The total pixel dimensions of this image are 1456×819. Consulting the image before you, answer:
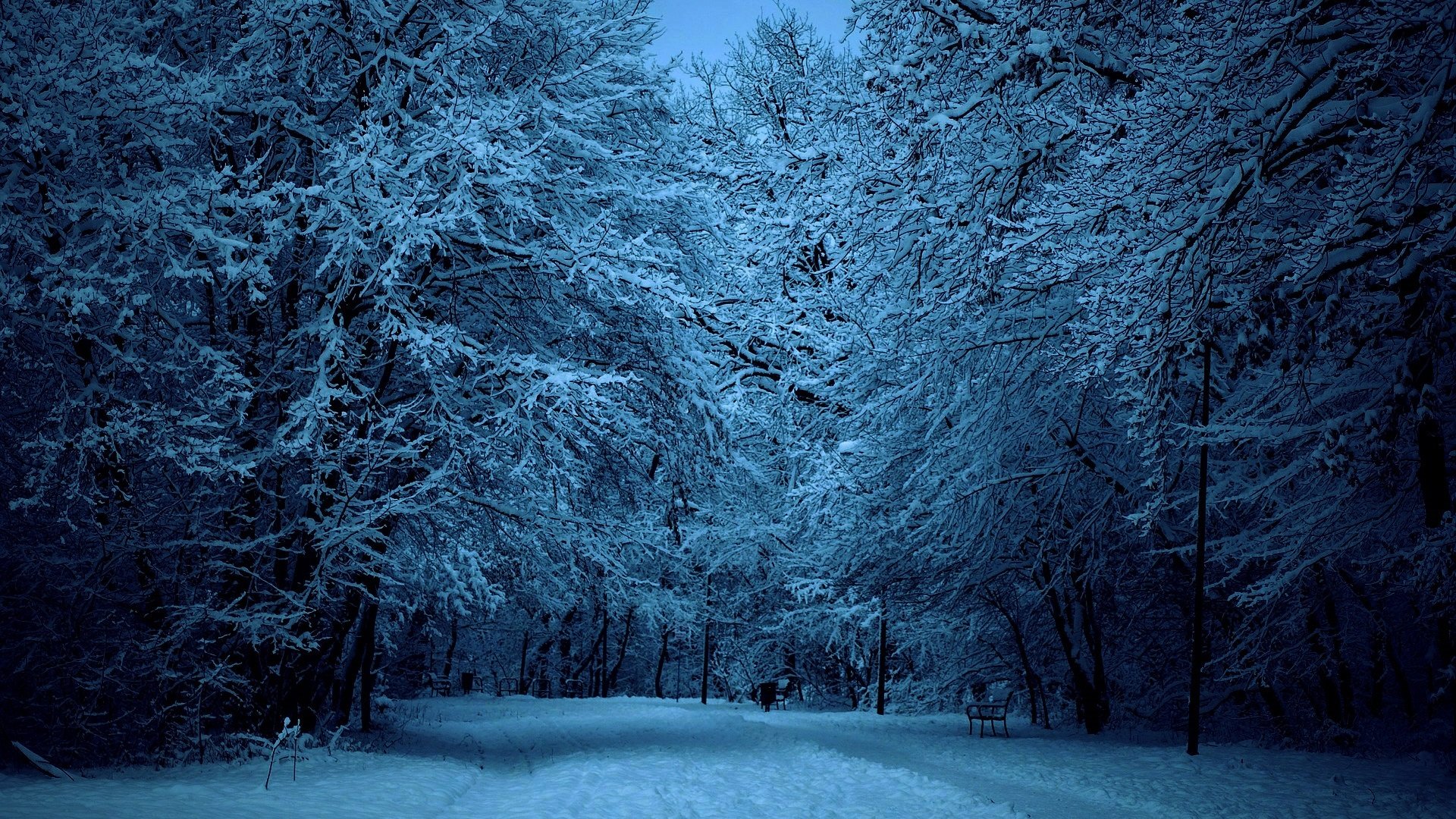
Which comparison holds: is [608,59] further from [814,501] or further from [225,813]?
[225,813]

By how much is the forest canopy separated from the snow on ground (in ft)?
4.76

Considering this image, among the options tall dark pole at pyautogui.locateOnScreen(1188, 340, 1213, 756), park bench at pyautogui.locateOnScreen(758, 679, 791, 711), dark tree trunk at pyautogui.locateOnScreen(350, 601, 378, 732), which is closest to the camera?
tall dark pole at pyautogui.locateOnScreen(1188, 340, 1213, 756)

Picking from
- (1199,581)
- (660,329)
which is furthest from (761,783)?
(1199,581)

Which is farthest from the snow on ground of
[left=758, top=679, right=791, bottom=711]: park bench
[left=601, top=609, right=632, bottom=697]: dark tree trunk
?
[left=601, top=609, right=632, bottom=697]: dark tree trunk

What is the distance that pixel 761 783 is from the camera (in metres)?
10.4

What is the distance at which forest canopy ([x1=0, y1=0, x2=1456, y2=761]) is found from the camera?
7.38 m

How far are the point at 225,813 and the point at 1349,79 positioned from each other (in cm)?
938

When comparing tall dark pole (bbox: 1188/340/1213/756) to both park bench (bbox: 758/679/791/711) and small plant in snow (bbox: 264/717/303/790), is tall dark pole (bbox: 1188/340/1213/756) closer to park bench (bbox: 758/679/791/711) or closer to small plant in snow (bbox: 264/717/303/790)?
small plant in snow (bbox: 264/717/303/790)

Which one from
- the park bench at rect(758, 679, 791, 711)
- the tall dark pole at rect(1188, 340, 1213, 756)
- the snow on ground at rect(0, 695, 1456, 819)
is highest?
the tall dark pole at rect(1188, 340, 1213, 756)

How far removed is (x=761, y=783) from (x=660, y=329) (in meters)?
5.65

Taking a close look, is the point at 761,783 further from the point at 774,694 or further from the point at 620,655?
the point at 620,655

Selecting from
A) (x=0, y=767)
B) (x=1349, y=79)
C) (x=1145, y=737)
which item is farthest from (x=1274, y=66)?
(x=1145, y=737)

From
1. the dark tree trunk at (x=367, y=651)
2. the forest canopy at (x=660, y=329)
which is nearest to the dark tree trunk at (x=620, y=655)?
the dark tree trunk at (x=367, y=651)

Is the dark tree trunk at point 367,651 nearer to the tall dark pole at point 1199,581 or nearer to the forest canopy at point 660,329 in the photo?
the forest canopy at point 660,329
